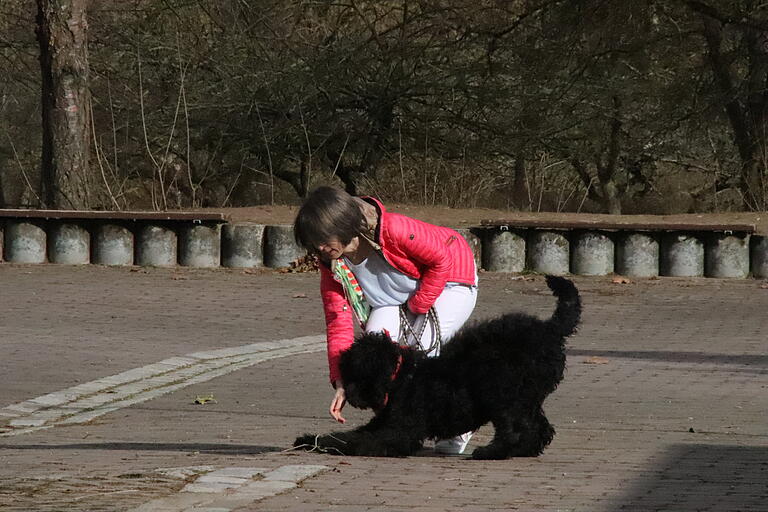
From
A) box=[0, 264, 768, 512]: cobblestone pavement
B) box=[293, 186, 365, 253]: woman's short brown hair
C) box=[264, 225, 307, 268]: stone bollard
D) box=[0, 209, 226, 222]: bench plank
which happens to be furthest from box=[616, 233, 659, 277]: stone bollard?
box=[293, 186, 365, 253]: woman's short brown hair

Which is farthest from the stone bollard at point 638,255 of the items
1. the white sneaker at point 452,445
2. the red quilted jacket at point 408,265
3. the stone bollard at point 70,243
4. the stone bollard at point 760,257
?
the red quilted jacket at point 408,265

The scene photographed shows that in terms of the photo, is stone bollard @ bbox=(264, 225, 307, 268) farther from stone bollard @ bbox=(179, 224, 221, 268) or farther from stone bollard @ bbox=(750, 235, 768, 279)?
stone bollard @ bbox=(750, 235, 768, 279)

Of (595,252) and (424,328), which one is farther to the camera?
(595,252)

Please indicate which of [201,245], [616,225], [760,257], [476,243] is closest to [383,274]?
[616,225]

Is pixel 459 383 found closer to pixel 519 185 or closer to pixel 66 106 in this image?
pixel 66 106

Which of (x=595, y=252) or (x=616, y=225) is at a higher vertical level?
(x=616, y=225)

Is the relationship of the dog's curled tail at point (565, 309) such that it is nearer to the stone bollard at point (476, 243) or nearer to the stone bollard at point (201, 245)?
the stone bollard at point (476, 243)

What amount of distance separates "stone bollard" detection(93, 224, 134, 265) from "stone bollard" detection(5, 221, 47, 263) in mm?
894

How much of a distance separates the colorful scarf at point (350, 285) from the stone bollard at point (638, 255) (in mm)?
11351

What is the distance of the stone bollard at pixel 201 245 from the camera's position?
18.0m

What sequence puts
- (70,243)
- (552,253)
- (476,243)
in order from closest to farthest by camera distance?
(552,253), (476,243), (70,243)

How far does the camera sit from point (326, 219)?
5816mm

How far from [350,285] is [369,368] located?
52cm

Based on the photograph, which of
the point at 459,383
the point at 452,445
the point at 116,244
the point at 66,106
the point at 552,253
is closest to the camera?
the point at 459,383
